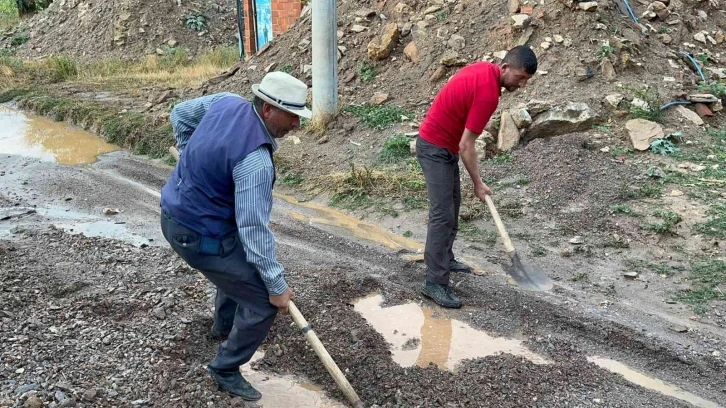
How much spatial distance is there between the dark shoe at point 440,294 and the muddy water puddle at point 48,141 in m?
6.07

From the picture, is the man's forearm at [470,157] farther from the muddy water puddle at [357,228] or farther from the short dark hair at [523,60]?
the muddy water puddle at [357,228]

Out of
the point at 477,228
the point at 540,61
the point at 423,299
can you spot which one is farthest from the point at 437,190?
the point at 540,61

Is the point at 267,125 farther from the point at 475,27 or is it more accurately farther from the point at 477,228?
the point at 475,27

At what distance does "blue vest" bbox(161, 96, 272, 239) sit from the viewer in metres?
2.82

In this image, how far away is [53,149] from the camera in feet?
31.3

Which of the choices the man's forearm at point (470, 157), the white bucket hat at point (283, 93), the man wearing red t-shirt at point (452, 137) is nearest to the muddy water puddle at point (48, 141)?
the man wearing red t-shirt at point (452, 137)

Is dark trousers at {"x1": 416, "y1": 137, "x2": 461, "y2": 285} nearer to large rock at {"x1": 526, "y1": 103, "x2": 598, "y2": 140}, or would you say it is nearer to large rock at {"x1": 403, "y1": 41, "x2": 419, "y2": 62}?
large rock at {"x1": 526, "y1": 103, "x2": 598, "y2": 140}

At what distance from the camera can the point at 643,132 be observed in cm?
688

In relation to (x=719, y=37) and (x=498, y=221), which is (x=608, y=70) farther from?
(x=498, y=221)

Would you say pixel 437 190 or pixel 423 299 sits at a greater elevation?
pixel 437 190

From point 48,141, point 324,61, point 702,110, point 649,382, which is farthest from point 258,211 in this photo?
point 48,141

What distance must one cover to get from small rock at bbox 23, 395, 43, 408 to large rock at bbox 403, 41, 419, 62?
7079mm

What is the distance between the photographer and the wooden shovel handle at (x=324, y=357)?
3123 mm

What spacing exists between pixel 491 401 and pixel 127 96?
36.4 ft
